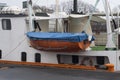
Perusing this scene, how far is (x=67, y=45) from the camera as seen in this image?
20.1 m

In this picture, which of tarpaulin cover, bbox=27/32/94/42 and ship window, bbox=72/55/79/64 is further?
ship window, bbox=72/55/79/64

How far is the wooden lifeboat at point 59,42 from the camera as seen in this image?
19922 millimetres

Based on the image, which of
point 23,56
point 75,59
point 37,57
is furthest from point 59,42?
point 23,56

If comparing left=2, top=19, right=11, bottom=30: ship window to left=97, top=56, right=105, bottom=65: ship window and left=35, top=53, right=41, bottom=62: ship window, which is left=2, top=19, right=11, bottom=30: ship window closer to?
left=35, top=53, right=41, bottom=62: ship window

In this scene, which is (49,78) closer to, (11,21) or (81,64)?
(81,64)

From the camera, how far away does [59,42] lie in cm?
2034

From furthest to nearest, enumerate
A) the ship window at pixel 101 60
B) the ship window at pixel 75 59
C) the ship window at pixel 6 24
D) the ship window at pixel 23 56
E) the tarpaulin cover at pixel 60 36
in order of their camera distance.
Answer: the ship window at pixel 6 24 → the ship window at pixel 23 56 → the ship window at pixel 75 59 → the ship window at pixel 101 60 → the tarpaulin cover at pixel 60 36

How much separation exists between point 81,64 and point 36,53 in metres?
3.11

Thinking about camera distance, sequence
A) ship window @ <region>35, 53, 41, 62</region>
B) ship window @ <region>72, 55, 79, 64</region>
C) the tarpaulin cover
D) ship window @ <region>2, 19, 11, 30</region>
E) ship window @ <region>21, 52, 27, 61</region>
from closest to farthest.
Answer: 1. the tarpaulin cover
2. ship window @ <region>72, 55, 79, 64</region>
3. ship window @ <region>35, 53, 41, 62</region>
4. ship window @ <region>21, 52, 27, 61</region>
5. ship window @ <region>2, 19, 11, 30</region>

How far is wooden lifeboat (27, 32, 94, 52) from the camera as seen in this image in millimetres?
19922

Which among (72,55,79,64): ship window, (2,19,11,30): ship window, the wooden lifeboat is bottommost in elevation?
(72,55,79,64): ship window

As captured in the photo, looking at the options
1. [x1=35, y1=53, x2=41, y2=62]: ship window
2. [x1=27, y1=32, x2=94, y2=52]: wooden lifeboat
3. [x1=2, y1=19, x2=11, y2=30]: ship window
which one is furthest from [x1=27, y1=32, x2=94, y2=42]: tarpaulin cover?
[x1=2, y1=19, x2=11, y2=30]: ship window

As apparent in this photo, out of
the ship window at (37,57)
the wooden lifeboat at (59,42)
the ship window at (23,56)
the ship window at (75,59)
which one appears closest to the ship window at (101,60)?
the wooden lifeboat at (59,42)

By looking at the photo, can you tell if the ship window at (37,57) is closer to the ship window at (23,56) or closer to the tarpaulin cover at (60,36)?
the ship window at (23,56)
